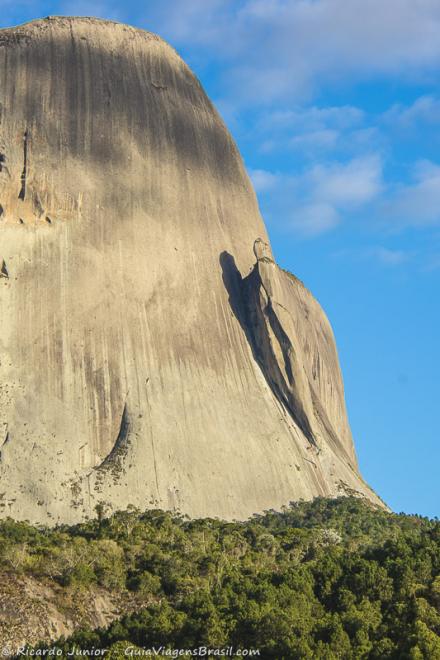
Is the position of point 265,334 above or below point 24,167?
below

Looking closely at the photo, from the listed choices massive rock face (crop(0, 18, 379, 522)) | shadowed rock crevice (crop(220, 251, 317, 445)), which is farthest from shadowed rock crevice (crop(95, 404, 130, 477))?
shadowed rock crevice (crop(220, 251, 317, 445))

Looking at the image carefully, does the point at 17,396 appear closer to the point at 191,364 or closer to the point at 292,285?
the point at 191,364

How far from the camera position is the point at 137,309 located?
318ft

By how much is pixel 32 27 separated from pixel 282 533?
51.8m

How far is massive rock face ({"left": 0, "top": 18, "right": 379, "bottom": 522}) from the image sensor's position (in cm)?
8775

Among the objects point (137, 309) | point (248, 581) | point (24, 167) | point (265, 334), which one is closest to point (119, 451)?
point (137, 309)

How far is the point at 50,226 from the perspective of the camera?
97.5m

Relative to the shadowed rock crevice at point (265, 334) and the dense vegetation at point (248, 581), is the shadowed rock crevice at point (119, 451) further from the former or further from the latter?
the shadowed rock crevice at point (265, 334)

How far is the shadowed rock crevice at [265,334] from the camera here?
322ft

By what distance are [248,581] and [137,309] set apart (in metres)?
41.0

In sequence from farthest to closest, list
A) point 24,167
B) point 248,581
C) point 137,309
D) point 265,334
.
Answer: point 265,334 < point 24,167 < point 137,309 < point 248,581

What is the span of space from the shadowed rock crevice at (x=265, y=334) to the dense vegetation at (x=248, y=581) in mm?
16565

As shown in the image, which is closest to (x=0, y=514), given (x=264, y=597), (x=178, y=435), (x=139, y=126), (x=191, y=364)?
(x=178, y=435)

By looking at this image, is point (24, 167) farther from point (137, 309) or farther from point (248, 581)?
point (248, 581)
